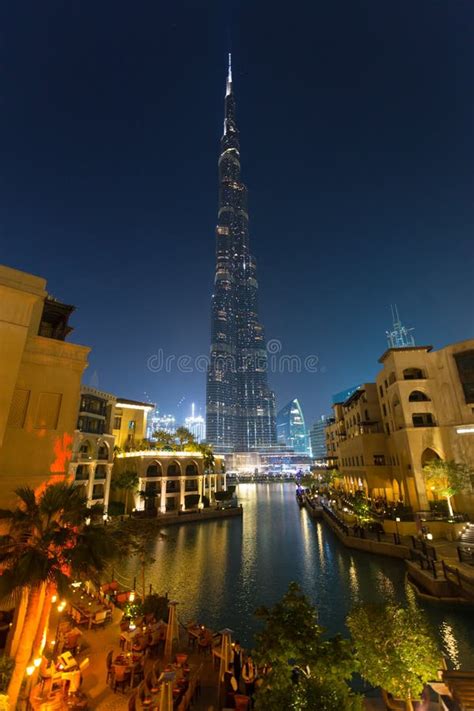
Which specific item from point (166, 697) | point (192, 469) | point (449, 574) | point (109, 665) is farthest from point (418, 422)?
point (192, 469)

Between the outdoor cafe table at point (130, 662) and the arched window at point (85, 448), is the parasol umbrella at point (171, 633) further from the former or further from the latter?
the arched window at point (85, 448)

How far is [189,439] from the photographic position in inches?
2810

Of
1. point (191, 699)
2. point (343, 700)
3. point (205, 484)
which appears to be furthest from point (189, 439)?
point (343, 700)

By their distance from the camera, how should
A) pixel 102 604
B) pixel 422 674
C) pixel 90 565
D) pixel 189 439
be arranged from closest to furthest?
pixel 422 674
pixel 90 565
pixel 102 604
pixel 189 439

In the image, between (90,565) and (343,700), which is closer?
(343,700)

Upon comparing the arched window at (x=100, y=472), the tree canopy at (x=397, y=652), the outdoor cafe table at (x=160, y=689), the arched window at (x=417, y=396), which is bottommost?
the outdoor cafe table at (x=160, y=689)

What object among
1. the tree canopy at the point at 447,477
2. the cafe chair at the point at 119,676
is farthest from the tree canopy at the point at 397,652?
the tree canopy at the point at 447,477

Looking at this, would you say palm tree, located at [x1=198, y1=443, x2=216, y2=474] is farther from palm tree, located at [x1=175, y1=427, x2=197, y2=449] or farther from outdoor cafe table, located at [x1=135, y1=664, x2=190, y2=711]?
outdoor cafe table, located at [x1=135, y1=664, x2=190, y2=711]

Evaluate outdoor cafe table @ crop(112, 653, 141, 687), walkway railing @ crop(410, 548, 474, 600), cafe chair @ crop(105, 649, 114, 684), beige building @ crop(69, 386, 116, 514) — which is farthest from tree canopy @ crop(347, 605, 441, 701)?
beige building @ crop(69, 386, 116, 514)

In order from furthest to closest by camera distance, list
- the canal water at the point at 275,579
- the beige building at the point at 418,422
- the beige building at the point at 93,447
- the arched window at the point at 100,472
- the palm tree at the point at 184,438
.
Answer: the palm tree at the point at 184,438, the arched window at the point at 100,472, the beige building at the point at 93,447, the beige building at the point at 418,422, the canal water at the point at 275,579

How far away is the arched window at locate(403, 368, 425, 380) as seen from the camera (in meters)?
43.8

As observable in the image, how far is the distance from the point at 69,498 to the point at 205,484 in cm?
6681

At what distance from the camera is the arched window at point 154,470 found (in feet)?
199

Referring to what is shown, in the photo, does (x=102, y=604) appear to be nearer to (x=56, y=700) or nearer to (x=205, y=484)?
(x=56, y=700)
